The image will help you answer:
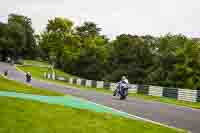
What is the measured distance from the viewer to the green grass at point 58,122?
29.9 feet

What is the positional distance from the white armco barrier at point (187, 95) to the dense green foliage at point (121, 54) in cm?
3355

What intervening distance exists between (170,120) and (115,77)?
74815mm

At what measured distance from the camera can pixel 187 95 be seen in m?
30.7

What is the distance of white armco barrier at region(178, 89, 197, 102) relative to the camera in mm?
29811

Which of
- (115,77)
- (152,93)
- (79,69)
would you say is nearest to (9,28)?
(79,69)

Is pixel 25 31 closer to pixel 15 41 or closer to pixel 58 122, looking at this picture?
pixel 15 41

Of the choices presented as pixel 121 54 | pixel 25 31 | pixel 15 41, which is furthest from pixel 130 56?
pixel 25 31

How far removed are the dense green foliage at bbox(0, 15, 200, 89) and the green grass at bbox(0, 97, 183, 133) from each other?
5474cm

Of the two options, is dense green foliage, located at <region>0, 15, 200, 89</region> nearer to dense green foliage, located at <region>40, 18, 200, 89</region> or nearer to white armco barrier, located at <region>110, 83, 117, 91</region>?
dense green foliage, located at <region>40, 18, 200, 89</region>

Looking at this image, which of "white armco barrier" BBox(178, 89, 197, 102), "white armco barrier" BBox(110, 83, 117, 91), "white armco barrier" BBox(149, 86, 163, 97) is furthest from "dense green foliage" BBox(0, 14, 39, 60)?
"white armco barrier" BBox(178, 89, 197, 102)

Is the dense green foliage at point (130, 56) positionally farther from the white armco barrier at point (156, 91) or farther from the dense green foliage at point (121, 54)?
the white armco barrier at point (156, 91)

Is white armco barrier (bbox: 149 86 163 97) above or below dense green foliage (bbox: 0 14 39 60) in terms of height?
below

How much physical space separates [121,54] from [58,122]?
8263 centimetres

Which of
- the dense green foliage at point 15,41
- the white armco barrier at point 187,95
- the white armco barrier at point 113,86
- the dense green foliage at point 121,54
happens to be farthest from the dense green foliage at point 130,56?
the white armco barrier at point 187,95
